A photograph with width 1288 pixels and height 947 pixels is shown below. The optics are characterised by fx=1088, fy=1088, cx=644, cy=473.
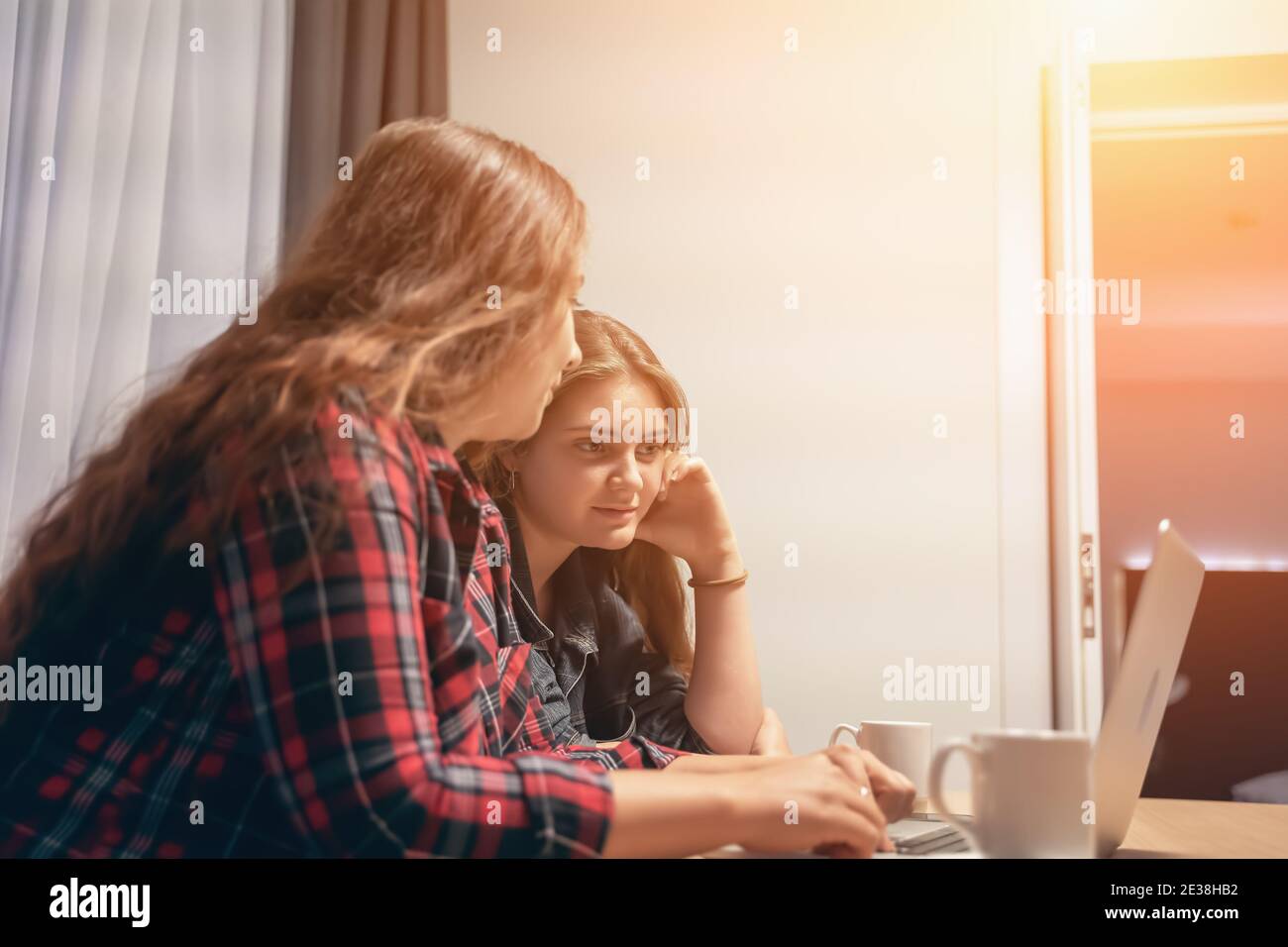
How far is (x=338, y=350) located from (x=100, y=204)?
111 centimetres

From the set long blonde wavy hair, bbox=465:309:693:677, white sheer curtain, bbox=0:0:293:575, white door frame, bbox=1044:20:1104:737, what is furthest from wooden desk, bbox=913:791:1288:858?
white sheer curtain, bbox=0:0:293:575

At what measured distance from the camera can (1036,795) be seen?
0.67m

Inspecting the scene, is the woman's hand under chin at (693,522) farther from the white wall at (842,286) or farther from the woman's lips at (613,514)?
the white wall at (842,286)

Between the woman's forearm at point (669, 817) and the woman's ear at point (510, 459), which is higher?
the woman's ear at point (510, 459)

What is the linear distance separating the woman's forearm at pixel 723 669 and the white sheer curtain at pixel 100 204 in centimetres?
77

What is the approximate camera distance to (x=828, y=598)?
2.25 metres

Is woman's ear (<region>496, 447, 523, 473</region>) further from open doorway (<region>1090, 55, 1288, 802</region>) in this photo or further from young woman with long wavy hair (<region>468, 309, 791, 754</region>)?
open doorway (<region>1090, 55, 1288, 802</region>)

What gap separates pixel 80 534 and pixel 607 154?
1.82m

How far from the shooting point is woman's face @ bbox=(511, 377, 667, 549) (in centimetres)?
135

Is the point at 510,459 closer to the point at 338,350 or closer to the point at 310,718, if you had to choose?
the point at 338,350

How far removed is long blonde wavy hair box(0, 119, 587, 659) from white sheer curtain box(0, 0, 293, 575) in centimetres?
65

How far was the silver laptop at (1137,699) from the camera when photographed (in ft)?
2.50

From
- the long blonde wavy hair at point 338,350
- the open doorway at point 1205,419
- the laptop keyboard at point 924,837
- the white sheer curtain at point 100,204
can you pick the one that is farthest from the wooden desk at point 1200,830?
the open doorway at point 1205,419

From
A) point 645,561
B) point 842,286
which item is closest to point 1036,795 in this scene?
point 645,561
